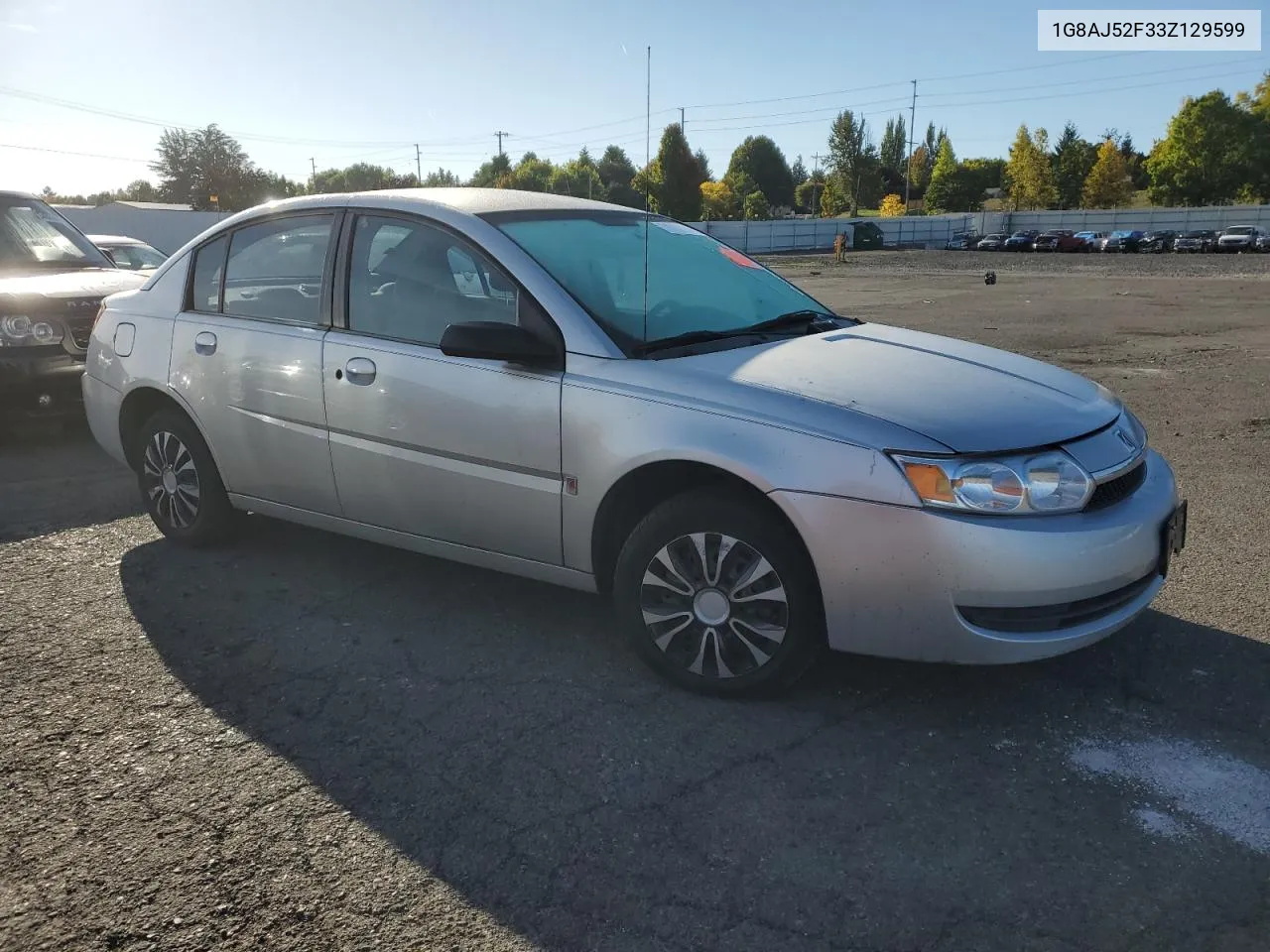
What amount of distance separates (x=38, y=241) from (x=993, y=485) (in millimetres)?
7977

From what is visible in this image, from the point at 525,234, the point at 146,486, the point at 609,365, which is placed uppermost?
the point at 525,234

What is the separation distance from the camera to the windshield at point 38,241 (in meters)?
7.91

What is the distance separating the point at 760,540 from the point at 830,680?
68 centimetres

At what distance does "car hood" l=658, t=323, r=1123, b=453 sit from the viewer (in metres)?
3.08

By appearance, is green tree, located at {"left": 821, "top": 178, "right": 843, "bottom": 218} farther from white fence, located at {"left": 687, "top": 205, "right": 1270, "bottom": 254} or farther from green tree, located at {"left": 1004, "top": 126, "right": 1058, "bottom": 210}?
white fence, located at {"left": 687, "top": 205, "right": 1270, "bottom": 254}

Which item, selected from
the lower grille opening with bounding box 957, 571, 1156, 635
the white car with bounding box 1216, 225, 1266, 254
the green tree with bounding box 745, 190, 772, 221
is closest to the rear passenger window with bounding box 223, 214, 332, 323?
the lower grille opening with bounding box 957, 571, 1156, 635

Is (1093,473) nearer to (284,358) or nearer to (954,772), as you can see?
(954,772)

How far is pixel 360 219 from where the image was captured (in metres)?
4.20

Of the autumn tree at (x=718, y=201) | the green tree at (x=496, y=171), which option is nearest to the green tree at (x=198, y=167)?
the green tree at (x=496, y=171)

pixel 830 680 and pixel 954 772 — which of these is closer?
pixel 954 772

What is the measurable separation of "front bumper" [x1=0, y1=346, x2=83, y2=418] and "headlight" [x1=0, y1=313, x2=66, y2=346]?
6cm

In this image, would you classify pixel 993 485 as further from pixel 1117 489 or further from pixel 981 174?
pixel 981 174

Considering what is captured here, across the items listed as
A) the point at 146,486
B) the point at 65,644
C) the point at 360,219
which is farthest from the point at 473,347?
the point at 146,486

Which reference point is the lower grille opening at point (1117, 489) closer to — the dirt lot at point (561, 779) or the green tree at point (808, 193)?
the dirt lot at point (561, 779)
